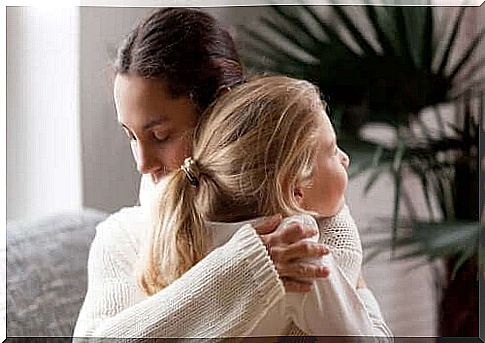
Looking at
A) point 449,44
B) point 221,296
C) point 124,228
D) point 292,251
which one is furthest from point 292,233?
point 449,44

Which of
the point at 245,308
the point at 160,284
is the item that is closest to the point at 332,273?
the point at 245,308

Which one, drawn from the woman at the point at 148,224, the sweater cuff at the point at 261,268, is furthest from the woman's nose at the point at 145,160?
the sweater cuff at the point at 261,268

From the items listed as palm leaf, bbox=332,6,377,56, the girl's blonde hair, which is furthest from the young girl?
palm leaf, bbox=332,6,377,56

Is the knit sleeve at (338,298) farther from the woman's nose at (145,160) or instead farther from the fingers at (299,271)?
the woman's nose at (145,160)

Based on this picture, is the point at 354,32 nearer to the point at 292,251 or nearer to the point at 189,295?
the point at 292,251

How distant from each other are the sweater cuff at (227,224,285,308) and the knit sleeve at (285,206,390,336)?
0.02 metres

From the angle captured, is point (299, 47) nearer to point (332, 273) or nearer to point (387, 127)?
point (387, 127)

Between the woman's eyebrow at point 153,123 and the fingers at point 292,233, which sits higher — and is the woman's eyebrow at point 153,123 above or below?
above

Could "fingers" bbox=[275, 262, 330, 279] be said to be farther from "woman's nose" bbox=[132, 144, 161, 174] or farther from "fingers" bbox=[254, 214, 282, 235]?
"woman's nose" bbox=[132, 144, 161, 174]

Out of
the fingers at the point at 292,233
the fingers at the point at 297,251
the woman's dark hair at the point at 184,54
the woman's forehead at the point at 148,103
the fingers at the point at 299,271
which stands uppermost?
the woman's dark hair at the point at 184,54

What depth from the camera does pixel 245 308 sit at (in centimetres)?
131

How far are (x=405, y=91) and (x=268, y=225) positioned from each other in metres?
0.27

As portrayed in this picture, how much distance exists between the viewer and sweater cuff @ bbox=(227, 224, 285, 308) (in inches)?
50.9

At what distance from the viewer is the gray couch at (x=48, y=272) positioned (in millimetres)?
1371
